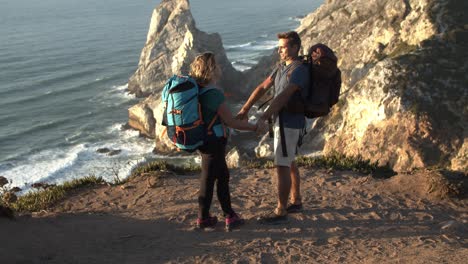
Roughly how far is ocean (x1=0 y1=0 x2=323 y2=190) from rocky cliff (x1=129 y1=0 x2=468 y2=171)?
45.2 feet

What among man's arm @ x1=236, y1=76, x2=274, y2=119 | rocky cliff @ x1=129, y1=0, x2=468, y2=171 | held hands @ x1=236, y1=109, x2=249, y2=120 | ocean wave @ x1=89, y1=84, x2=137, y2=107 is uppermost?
man's arm @ x1=236, y1=76, x2=274, y2=119

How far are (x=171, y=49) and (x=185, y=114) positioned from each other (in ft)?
184

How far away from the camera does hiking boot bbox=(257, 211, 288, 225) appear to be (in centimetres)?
716

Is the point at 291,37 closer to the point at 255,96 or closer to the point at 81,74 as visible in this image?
the point at 255,96

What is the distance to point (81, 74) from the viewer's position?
2473 inches

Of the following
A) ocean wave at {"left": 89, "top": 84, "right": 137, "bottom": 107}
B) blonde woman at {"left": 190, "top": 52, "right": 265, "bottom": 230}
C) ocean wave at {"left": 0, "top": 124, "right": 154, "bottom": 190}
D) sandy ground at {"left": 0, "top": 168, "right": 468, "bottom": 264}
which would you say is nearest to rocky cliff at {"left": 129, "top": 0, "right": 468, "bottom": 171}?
sandy ground at {"left": 0, "top": 168, "right": 468, "bottom": 264}

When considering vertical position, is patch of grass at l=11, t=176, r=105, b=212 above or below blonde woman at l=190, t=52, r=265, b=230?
below

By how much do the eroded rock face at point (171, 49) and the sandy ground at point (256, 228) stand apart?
148ft

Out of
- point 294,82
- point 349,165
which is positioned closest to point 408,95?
point 349,165

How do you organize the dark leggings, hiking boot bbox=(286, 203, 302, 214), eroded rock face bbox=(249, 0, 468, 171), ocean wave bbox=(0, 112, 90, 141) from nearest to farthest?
the dark leggings < hiking boot bbox=(286, 203, 302, 214) < eroded rock face bbox=(249, 0, 468, 171) < ocean wave bbox=(0, 112, 90, 141)

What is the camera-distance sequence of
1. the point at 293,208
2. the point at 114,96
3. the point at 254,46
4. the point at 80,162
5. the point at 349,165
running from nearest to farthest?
the point at 293,208 → the point at 349,165 → the point at 80,162 → the point at 114,96 → the point at 254,46

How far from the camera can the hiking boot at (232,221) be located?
23.0 feet

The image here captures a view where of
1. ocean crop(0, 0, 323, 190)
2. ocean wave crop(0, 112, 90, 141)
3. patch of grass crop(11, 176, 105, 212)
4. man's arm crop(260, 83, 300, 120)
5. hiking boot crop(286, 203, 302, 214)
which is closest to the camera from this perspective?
man's arm crop(260, 83, 300, 120)

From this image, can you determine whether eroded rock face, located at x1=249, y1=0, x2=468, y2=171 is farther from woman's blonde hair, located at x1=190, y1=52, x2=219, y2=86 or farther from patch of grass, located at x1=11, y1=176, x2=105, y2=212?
woman's blonde hair, located at x1=190, y1=52, x2=219, y2=86
